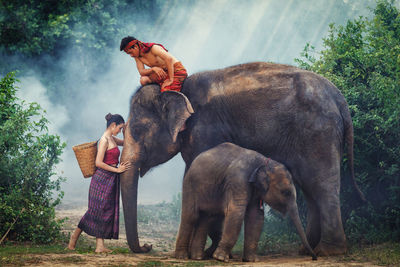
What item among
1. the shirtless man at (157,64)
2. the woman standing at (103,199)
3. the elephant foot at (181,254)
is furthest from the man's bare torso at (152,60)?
the elephant foot at (181,254)

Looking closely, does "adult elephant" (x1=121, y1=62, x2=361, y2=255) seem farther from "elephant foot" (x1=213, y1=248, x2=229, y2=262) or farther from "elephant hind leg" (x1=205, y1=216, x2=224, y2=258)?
"elephant foot" (x1=213, y1=248, x2=229, y2=262)

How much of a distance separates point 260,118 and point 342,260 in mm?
2310

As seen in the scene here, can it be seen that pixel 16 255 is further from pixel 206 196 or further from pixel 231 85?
pixel 231 85

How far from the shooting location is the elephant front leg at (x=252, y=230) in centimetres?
689

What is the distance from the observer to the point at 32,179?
8.99m

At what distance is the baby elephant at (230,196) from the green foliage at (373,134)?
2181 millimetres

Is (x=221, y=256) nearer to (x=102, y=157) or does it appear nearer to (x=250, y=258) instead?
(x=250, y=258)

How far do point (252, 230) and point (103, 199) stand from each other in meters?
2.30

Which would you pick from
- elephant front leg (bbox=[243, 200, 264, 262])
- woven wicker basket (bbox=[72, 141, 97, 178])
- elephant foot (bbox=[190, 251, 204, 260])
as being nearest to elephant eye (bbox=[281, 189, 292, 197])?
elephant front leg (bbox=[243, 200, 264, 262])

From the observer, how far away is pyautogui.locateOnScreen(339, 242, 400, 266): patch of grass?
654cm

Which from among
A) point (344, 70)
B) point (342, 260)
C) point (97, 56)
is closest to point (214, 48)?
point (97, 56)

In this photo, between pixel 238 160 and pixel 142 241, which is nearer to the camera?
pixel 238 160

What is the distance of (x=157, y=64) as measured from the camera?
8328 millimetres

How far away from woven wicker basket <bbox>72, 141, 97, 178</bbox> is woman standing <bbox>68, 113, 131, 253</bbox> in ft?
0.48
